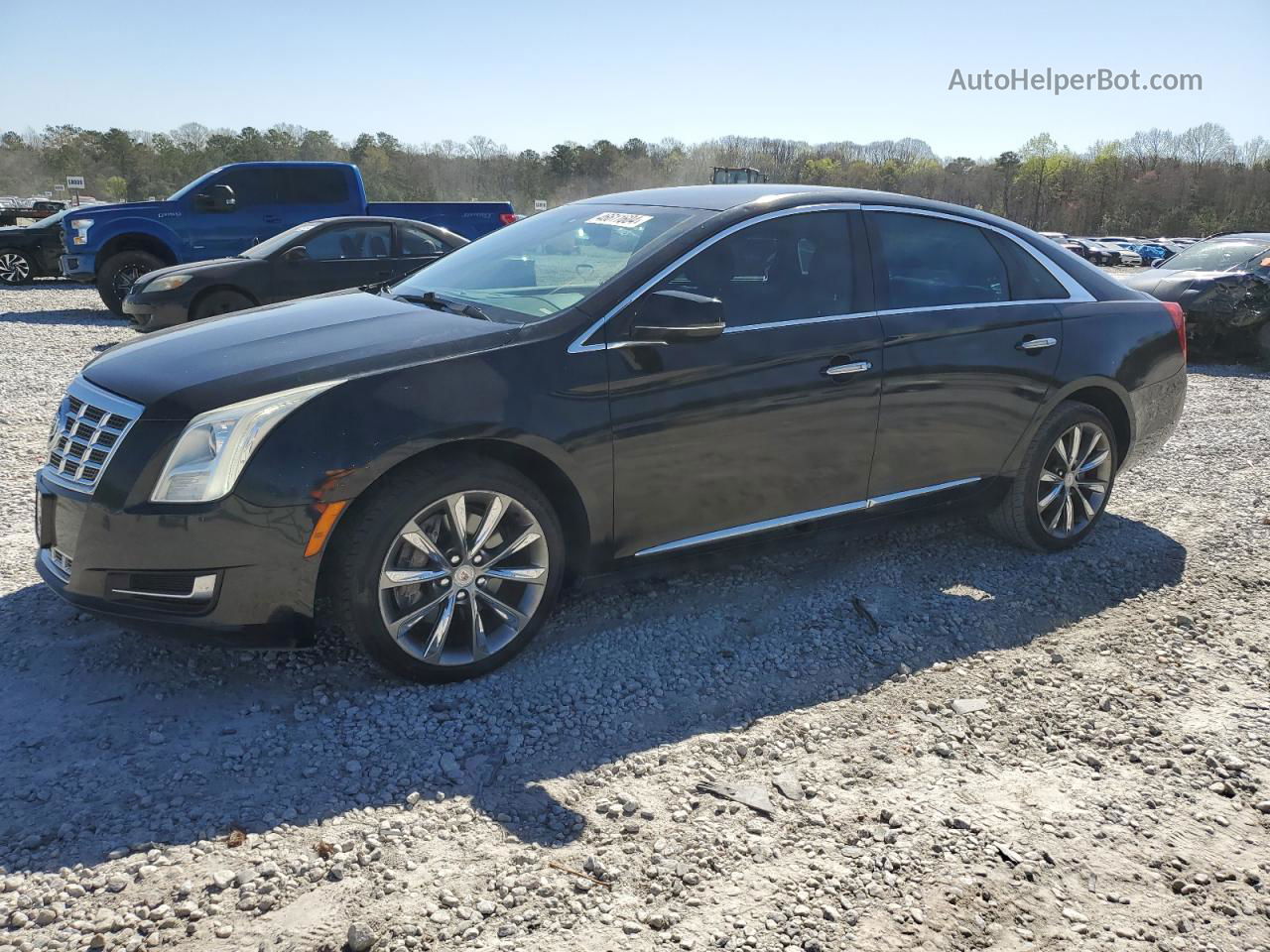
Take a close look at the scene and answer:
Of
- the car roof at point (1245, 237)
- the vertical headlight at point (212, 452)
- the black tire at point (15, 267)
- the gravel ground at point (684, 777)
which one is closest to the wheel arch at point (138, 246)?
the black tire at point (15, 267)

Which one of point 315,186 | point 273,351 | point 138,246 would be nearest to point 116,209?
point 138,246

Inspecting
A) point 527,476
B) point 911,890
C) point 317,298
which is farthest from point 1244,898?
point 317,298

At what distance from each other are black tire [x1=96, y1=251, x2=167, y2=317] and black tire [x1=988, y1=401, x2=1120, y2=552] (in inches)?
493

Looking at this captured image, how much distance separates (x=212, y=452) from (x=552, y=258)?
1684mm

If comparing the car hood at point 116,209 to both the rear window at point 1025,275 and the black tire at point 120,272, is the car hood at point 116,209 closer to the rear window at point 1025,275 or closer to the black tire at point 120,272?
the black tire at point 120,272

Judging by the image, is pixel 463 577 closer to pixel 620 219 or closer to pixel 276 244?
pixel 620 219

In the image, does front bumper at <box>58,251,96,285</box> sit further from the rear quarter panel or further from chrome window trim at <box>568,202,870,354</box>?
the rear quarter panel

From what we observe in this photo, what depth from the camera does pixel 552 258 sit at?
4.08 meters

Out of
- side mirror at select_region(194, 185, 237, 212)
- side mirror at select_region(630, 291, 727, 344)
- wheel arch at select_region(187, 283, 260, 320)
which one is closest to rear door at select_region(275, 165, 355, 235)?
side mirror at select_region(194, 185, 237, 212)

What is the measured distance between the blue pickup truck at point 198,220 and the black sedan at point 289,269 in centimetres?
289

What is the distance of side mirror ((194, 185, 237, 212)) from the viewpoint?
43.7ft

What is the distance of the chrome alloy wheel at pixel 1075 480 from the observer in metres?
4.79

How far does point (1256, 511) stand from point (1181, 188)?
9515 cm

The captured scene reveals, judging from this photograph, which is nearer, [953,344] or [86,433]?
[86,433]
